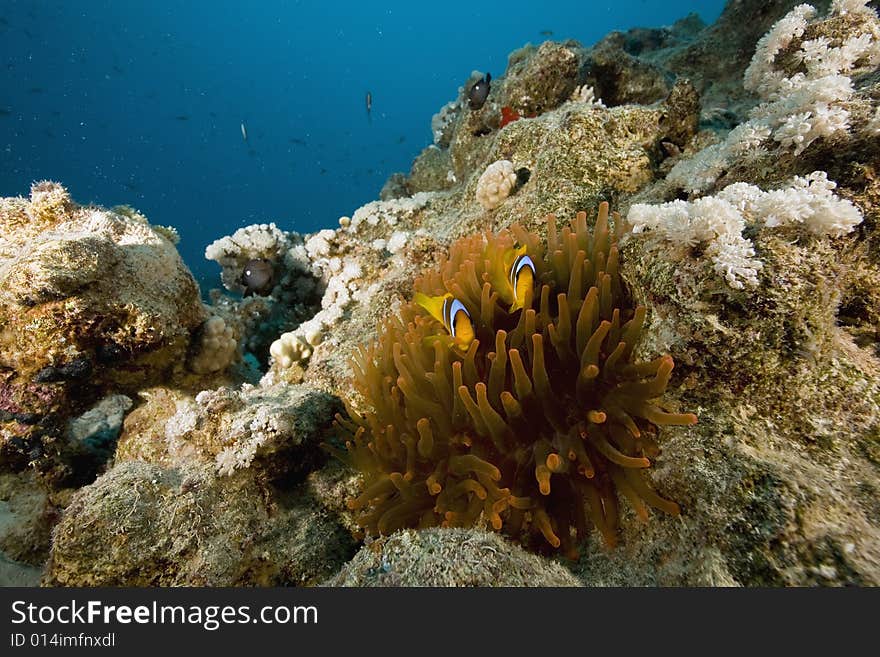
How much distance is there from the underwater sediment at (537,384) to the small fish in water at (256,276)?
174 cm

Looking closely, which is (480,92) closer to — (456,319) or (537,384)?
(456,319)

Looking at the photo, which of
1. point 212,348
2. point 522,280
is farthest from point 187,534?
point 522,280

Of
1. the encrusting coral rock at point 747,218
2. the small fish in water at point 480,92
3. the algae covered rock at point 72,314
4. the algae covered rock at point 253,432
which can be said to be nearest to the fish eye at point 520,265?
the encrusting coral rock at point 747,218

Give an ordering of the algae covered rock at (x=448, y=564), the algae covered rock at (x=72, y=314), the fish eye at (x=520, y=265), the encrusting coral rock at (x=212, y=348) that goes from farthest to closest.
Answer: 1. the encrusting coral rock at (x=212, y=348)
2. the algae covered rock at (x=72, y=314)
3. the fish eye at (x=520, y=265)
4. the algae covered rock at (x=448, y=564)

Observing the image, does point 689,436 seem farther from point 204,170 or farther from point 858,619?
point 204,170

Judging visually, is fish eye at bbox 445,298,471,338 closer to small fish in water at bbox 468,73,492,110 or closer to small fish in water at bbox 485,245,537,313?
small fish in water at bbox 485,245,537,313

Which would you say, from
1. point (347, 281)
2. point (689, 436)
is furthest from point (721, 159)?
point (347, 281)

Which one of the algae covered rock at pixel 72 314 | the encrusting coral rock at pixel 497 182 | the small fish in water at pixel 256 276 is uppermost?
the small fish in water at pixel 256 276

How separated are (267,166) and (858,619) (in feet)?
383

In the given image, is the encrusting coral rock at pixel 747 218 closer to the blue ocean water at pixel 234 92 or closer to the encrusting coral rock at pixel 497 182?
the encrusting coral rock at pixel 497 182

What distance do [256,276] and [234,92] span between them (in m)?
122

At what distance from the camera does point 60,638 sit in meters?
1.62

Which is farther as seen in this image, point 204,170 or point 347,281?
point 204,170

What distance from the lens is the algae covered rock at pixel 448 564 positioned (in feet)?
4.97
